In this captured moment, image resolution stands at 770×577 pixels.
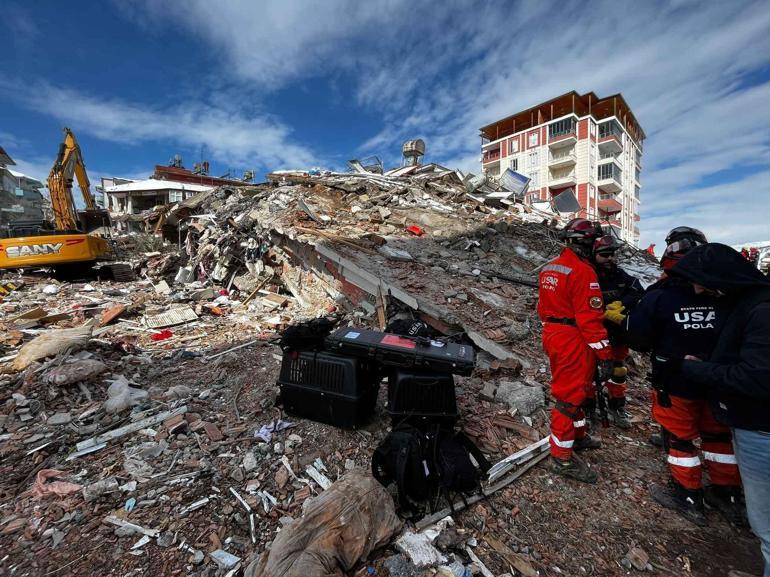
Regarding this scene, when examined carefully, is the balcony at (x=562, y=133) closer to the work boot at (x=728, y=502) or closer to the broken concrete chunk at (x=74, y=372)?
the work boot at (x=728, y=502)

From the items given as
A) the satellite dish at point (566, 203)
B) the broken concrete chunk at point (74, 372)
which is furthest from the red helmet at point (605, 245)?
the satellite dish at point (566, 203)

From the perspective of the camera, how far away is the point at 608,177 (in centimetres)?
3378

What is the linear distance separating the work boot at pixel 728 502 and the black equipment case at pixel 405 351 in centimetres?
175

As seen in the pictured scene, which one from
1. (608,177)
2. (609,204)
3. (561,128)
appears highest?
(561,128)

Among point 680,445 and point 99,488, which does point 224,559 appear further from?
point 680,445

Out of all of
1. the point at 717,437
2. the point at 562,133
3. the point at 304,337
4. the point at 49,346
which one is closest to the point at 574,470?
the point at 717,437

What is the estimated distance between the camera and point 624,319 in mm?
2486

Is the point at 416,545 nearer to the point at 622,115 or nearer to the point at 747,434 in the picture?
the point at 747,434

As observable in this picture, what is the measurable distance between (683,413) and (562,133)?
38.0 m

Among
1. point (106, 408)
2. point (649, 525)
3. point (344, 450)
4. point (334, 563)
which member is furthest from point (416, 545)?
point (106, 408)

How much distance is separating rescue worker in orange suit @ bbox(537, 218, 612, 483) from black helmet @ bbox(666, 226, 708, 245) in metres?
0.83

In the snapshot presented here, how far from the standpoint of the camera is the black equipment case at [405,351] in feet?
8.29

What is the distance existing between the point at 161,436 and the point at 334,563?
7.05 ft

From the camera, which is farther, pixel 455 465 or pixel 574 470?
pixel 574 470
